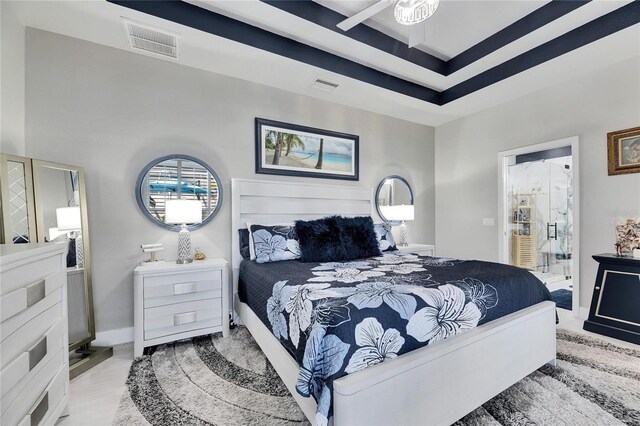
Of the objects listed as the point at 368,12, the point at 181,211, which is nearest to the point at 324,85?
the point at 368,12

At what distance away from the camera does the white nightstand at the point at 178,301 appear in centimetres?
229

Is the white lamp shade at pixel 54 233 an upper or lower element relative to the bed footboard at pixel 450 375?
upper

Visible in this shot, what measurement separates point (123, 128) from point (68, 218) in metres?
0.97

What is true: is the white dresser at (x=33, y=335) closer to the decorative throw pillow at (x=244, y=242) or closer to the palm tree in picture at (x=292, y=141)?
the decorative throw pillow at (x=244, y=242)

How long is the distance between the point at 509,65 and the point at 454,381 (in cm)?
343

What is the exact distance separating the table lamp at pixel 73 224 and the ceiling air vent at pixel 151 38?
157 cm

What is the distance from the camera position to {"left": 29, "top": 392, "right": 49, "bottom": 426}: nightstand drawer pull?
1.21 meters

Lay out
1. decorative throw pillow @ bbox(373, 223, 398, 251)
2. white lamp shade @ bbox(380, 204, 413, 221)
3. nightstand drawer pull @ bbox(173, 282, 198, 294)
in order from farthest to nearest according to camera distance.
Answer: white lamp shade @ bbox(380, 204, 413, 221), decorative throw pillow @ bbox(373, 223, 398, 251), nightstand drawer pull @ bbox(173, 282, 198, 294)

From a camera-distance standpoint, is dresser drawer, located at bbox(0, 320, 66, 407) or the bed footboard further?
the bed footboard

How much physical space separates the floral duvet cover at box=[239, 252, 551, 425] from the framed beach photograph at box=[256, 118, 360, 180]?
1.57 m

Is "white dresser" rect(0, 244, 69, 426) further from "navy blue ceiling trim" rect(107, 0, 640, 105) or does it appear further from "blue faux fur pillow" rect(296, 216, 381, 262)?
"navy blue ceiling trim" rect(107, 0, 640, 105)

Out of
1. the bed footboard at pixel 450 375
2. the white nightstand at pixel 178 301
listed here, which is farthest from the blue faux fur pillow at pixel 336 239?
the bed footboard at pixel 450 375

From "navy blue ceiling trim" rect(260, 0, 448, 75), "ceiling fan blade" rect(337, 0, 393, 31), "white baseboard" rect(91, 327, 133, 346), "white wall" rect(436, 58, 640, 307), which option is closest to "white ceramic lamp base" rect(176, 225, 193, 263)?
"white baseboard" rect(91, 327, 133, 346)

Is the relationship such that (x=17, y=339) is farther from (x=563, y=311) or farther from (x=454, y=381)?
(x=563, y=311)
